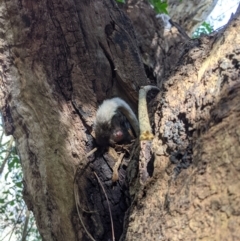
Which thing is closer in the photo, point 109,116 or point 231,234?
point 231,234

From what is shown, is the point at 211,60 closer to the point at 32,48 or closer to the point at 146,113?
the point at 146,113

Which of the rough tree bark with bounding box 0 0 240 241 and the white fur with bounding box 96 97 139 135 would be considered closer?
the rough tree bark with bounding box 0 0 240 241

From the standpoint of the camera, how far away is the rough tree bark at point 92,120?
1.00 m

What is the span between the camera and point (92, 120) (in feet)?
5.48

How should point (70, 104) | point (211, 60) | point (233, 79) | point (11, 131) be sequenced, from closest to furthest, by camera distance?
point (233, 79) → point (211, 60) → point (70, 104) → point (11, 131)

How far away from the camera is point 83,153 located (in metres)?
1.62

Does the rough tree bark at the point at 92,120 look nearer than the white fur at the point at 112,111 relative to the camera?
Yes

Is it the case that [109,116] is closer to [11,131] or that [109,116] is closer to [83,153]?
[83,153]

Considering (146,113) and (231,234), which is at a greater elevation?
(146,113)

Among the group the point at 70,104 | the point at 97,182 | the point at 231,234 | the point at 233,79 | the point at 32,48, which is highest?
the point at 32,48

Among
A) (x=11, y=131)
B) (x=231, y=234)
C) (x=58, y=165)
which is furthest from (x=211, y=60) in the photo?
(x=11, y=131)

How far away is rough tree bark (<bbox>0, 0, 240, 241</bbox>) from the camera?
100 centimetres

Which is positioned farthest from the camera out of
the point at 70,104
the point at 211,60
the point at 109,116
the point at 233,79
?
the point at 70,104

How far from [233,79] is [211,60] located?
179 mm
